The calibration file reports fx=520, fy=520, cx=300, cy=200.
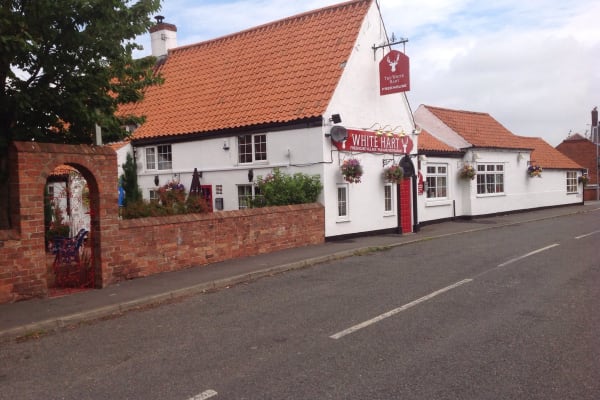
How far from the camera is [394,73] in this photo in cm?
1788

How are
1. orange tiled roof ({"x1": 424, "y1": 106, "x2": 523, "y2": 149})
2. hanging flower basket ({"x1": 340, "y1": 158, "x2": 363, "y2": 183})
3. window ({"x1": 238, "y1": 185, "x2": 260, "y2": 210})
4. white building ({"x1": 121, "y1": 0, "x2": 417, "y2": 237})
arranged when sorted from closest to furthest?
hanging flower basket ({"x1": 340, "y1": 158, "x2": 363, "y2": 183})
white building ({"x1": 121, "y1": 0, "x2": 417, "y2": 237})
window ({"x1": 238, "y1": 185, "x2": 260, "y2": 210})
orange tiled roof ({"x1": 424, "y1": 106, "x2": 523, "y2": 149})

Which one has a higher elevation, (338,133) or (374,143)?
(338,133)

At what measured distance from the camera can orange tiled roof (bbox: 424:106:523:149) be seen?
1031 inches

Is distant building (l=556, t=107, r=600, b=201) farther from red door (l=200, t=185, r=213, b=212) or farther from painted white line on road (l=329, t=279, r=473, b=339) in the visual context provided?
painted white line on road (l=329, t=279, r=473, b=339)

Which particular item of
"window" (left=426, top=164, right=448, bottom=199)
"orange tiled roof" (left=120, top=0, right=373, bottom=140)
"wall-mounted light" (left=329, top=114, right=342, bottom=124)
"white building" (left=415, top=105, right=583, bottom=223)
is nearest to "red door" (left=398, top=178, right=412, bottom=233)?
"white building" (left=415, top=105, right=583, bottom=223)

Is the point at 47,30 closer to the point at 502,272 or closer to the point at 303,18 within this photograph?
the point at 502,272

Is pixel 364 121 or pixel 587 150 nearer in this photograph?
pixel 364 121

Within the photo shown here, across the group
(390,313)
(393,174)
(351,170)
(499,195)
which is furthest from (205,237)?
(499,195)

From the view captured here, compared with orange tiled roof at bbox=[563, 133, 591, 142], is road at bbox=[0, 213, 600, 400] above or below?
below

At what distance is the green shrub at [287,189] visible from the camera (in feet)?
51.3

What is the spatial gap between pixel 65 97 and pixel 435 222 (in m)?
17.9

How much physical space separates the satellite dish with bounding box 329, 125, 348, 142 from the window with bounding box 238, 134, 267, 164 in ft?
8.60

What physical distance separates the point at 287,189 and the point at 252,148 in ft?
9.36

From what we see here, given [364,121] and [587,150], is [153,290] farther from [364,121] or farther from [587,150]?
[587,150]
